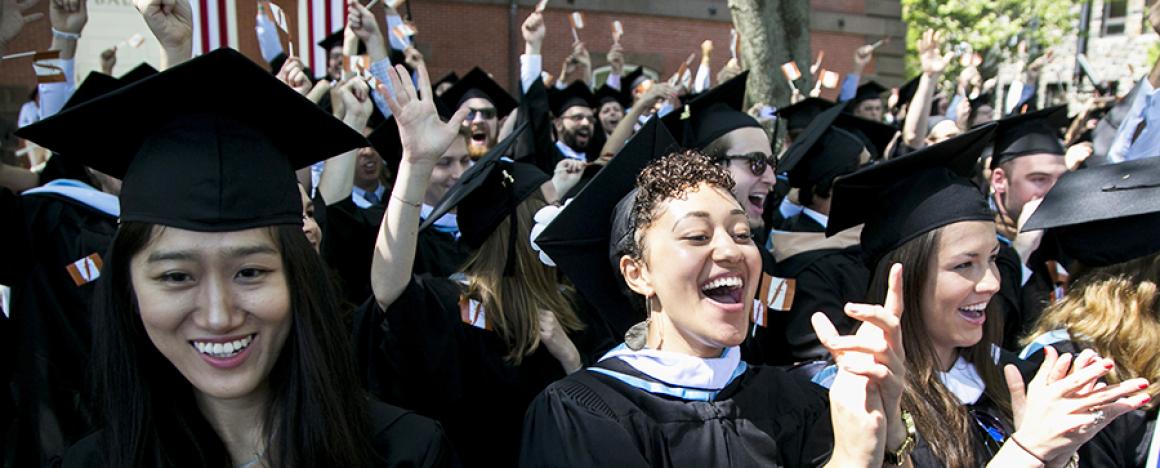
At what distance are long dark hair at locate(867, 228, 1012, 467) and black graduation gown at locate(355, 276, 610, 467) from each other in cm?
120

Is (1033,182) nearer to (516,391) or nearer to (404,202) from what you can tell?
(516,391)

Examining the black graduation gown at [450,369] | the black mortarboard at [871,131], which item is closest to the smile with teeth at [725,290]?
the black graduation gown at [450,369]

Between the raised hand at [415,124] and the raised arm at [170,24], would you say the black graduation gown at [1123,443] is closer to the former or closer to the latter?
the raised hand at [415,124]

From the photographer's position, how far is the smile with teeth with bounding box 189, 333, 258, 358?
72.2 inches

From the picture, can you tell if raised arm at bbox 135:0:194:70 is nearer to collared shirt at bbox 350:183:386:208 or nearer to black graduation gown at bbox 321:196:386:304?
black graduation gown at bbox 321:196:386:304

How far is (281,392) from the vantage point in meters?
1.97

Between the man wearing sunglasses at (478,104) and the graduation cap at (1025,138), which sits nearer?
the graduation cap at (1025,138)

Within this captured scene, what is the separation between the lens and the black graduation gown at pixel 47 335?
3320 mm

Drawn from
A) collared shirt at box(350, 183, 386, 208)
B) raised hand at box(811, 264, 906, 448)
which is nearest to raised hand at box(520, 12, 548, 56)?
collared shirt at box(350, 183, 386, 208)

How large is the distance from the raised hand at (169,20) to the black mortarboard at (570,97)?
531 cm

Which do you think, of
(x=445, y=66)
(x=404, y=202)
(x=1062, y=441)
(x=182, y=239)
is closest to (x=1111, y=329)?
(x=1062, y=441)

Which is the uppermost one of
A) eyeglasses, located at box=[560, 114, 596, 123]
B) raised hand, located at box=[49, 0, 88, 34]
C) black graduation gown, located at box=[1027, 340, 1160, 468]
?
raised hand, located at box=[49, 0, 88, 34]

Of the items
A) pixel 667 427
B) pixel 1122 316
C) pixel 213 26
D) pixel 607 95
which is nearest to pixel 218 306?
pixel 667 427

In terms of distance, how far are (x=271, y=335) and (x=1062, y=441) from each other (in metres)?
1.87
